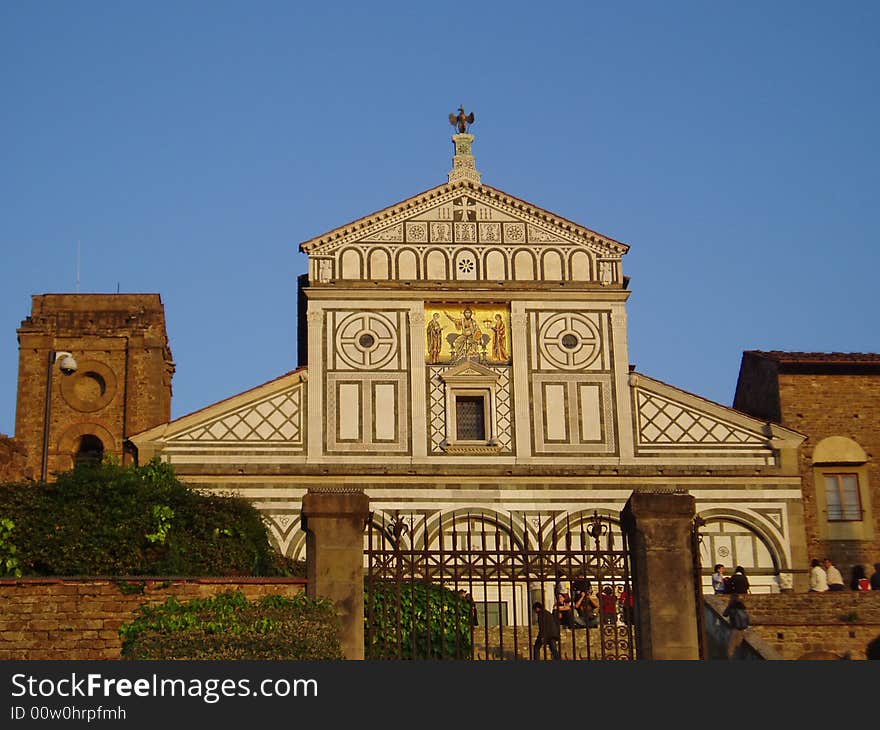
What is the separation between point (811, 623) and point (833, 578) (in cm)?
845

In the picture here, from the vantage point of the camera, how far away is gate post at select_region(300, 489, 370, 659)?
17.5 meters

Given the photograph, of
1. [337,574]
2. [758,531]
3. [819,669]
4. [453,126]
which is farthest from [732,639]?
[453,126]

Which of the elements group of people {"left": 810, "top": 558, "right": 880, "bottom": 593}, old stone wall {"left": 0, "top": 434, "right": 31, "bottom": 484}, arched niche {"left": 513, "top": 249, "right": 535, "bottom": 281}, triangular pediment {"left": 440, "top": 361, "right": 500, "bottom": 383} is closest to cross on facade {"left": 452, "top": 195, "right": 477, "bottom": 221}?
arched niche {"left": 513, "top": 249, "right": 535, "bottom": 281}

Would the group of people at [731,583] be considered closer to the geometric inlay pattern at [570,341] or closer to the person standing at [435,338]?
the geometric inlay pattern at [570,341]

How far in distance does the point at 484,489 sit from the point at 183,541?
43.3 ft

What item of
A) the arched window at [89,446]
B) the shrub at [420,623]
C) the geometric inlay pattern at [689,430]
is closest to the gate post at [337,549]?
the shrub at [420,623]

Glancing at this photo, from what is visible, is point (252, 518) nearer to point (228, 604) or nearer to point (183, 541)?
point (183, 541)

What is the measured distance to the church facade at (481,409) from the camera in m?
36.3

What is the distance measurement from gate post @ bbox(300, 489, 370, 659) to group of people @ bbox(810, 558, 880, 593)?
15956mm

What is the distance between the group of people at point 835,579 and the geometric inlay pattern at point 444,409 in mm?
7697

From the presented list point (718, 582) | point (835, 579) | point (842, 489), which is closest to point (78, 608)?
point (718, 582)

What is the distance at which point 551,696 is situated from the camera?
41.7 feet

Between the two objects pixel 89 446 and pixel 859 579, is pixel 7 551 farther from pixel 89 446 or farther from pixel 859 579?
pixel 89 446

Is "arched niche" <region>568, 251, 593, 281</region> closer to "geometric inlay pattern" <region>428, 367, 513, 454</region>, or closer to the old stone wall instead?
"geometric inlay pattern" <region>428, 367, 513, 454</region>
